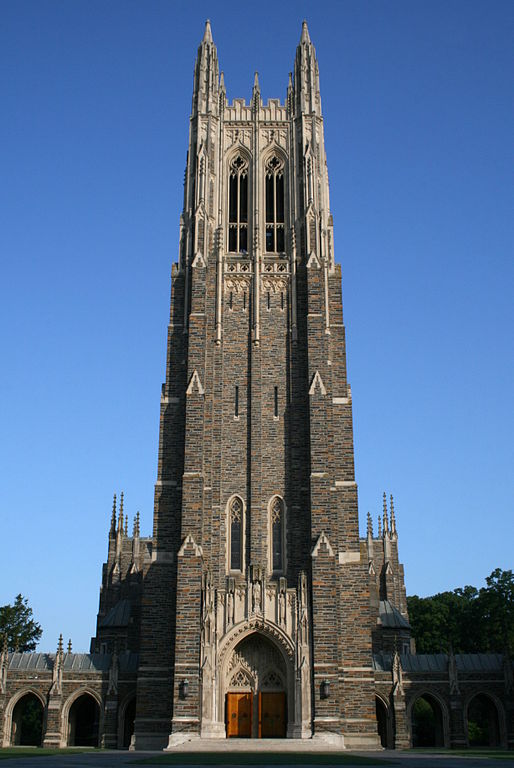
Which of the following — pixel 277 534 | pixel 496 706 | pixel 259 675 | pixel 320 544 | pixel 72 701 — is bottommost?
pixel 496 706


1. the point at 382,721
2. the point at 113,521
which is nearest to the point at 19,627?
the point at 113,521

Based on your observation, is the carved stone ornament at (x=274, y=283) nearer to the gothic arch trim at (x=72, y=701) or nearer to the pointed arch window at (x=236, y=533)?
the pointed arch window at (x=236, y=533)

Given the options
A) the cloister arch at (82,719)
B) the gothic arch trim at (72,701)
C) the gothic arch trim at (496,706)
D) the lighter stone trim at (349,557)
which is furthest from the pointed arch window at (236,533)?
the gothic arch trim at (496,706)

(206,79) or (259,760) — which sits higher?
(206,79)

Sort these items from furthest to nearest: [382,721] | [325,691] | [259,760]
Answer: [382,721] → [325,691] → [259,760]

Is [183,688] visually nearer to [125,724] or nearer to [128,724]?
[125,724]

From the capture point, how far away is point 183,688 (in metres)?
31.4

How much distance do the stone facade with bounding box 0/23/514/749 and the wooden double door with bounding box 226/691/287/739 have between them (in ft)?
0.18

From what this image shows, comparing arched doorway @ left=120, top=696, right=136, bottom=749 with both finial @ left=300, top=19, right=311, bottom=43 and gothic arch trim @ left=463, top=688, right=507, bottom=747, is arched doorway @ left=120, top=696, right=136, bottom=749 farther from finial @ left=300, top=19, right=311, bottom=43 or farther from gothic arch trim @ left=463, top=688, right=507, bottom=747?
finial @ left=300, top=19, right=311, bottom=43

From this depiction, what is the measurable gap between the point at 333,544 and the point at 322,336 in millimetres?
9219

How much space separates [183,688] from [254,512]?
24.7 ft

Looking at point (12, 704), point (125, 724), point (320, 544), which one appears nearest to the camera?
point (320, 544)

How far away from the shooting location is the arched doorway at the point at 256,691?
32469 mm

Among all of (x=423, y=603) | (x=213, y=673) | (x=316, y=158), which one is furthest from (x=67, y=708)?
(x=423, y=603)
